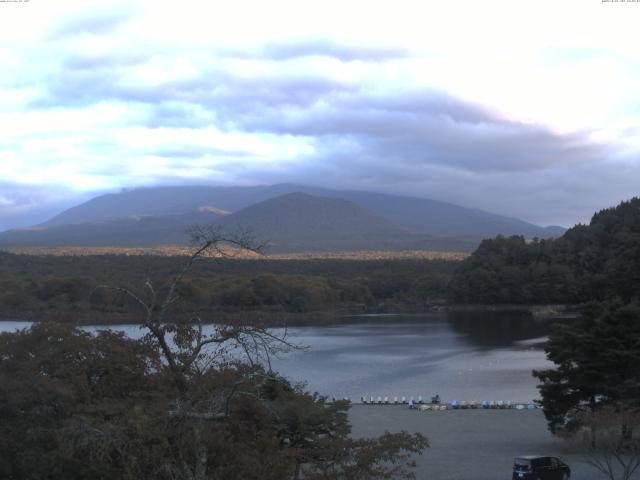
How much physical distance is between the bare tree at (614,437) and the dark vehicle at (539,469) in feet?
1.93

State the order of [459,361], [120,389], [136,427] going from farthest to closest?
[459,361]
[120,389]
[136,427]

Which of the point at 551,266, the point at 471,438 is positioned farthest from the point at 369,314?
the point at 471,438

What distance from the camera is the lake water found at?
31328 mm

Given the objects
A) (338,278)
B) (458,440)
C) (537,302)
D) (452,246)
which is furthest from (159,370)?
(452,246)

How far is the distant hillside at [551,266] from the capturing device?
72.6 metres

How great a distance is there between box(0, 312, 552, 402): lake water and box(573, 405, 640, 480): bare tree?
34.4 feet

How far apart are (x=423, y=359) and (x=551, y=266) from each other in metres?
37.9

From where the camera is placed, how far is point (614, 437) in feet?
50.0

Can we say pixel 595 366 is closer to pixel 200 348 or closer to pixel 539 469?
pixel 539 469

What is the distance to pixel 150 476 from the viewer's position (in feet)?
24.6

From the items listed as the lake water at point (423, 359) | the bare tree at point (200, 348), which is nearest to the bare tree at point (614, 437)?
the bare tree at point (200, 348)

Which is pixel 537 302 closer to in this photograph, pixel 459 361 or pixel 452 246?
pixel 459 361

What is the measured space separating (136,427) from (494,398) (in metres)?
23.0

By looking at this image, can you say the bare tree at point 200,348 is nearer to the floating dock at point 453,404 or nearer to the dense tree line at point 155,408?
the dense tree line at point 155,408
